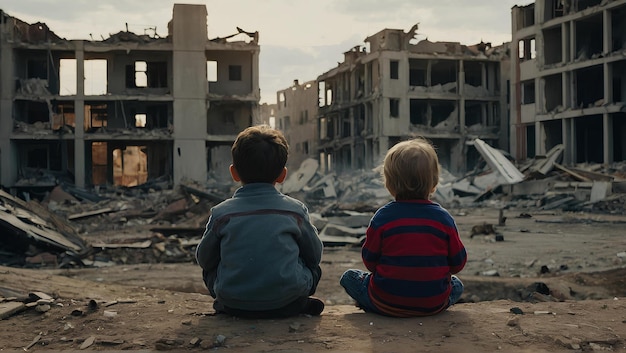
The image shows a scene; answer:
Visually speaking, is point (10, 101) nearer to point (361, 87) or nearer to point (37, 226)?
point (361, 87)

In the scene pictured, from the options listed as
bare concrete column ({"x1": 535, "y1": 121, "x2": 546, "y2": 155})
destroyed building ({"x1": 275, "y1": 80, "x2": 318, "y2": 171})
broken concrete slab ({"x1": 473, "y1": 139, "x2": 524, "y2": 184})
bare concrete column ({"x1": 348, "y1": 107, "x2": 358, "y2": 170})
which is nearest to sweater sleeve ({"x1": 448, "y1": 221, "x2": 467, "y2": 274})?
broken concrete slab ({"x1": 473, "y1": 139, "x2": 524, "y2": 184})

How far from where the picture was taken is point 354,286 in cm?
432

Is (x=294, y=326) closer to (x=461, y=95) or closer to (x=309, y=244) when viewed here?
(x=309, y=244)

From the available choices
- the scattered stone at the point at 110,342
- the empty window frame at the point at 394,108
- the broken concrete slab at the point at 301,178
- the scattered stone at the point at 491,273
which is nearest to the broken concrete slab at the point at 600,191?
the scattered stone at the point at 491,273

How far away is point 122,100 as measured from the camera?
35.6 metres

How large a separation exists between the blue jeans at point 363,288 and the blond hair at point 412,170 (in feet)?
2.10

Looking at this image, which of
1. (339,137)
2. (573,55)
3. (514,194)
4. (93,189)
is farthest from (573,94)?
(93,189)

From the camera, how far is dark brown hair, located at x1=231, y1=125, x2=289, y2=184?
3879 mm

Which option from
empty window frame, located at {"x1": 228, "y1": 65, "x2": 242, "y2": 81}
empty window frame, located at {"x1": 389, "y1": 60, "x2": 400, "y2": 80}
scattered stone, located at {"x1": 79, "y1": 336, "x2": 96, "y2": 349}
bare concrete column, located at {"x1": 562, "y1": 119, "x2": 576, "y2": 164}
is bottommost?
scattered stone, located at {"x1": 79, "y1": 336, "x2": 96, "y2": 349}

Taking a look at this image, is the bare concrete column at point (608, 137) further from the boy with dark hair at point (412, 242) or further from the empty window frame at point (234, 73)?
the boy with dark hair at point (412, 242)

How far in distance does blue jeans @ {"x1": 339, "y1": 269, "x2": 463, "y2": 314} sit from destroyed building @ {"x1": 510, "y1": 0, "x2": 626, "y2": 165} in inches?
1165

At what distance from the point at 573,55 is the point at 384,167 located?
33013mm

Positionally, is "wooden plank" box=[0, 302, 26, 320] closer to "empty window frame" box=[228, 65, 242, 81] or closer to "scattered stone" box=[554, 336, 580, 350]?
"scattered stone" box=[554, 336, 580, 350]

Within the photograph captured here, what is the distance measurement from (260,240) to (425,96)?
124 ft
